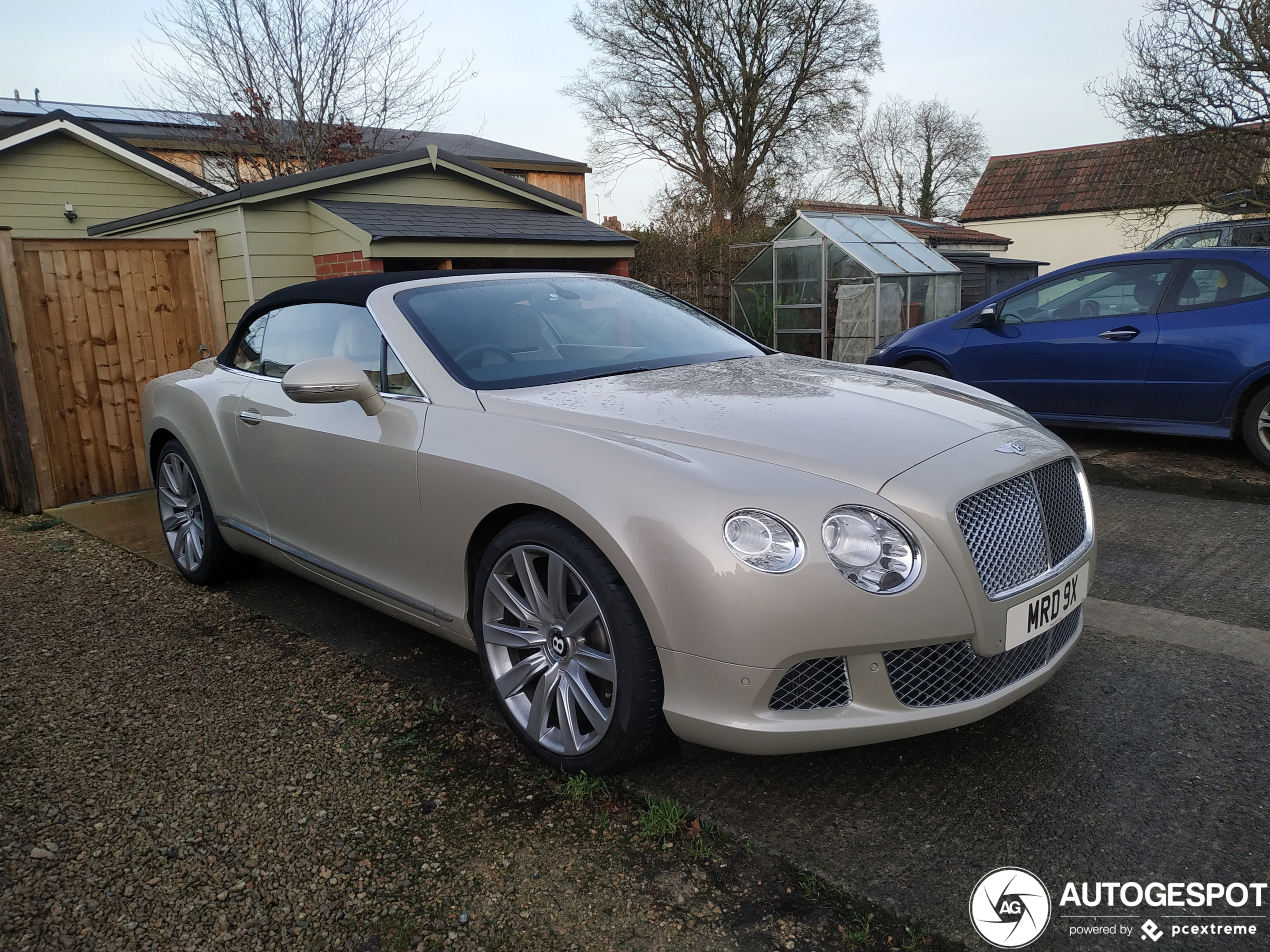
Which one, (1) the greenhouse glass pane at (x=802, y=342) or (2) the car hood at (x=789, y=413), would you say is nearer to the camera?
(2) the car hood at (x=789, y=413)

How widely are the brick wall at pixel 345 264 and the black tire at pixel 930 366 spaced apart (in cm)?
493

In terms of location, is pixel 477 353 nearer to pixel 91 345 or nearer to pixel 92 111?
pixel 91 345

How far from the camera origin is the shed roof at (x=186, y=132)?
63.5ft

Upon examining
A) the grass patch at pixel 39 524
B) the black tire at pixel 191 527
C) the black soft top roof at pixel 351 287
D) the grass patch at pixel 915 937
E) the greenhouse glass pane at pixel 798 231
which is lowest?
the grass patch at pixel 39 524

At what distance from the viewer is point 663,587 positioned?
2287mm

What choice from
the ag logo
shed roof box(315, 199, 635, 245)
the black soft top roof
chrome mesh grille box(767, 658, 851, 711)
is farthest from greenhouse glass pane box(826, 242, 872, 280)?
the ag logo

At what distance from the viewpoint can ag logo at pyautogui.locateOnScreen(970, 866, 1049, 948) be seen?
1994 mm

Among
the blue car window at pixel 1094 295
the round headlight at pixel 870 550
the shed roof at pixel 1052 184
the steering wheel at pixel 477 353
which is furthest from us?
the shed roof at pixel 1052 184

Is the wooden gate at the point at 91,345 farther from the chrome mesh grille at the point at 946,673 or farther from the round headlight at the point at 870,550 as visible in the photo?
the chrome mesh grille at the point at 946,673

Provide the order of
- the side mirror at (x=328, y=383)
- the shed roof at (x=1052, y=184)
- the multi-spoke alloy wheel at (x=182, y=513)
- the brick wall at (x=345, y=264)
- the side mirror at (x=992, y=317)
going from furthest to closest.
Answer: the shed roof at (x=1052, y=184)
the brick wall at (x=345, y=264)
the side mirror at (x=992, y=317)
the multi-spoke alloy wheel at (x=182, y=513)
the side mirror at (x=328, y=383)

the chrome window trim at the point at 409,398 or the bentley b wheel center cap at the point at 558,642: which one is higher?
the chrome window trim at the point at 409,398

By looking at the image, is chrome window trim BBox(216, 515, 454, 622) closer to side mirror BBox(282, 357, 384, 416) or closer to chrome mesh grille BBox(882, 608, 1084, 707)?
side mirror BBox(282, 357, 384, 416)

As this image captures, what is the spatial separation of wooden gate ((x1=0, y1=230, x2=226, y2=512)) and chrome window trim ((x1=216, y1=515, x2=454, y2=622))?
3.22 m

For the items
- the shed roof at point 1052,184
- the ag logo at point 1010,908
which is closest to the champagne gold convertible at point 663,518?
the ag logo at point 1010,908
